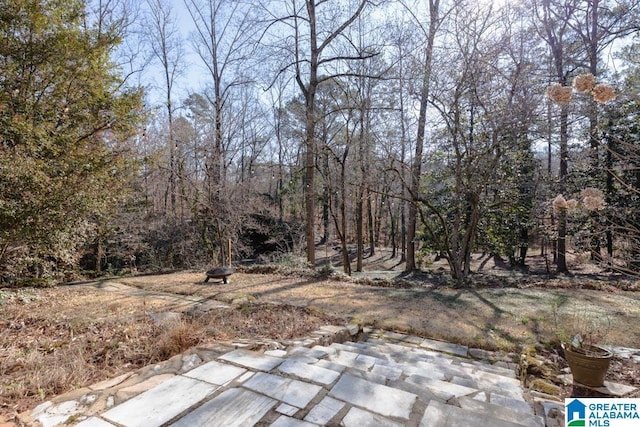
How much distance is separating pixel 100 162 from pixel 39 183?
4.03 feet

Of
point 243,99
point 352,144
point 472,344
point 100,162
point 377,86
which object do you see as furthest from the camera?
point 243,99

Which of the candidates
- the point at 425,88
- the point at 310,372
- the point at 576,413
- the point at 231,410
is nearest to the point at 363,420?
the point at 310,372

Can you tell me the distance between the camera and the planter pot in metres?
2.50

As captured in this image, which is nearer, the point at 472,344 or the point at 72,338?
the point at 72,338

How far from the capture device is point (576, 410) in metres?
1.90

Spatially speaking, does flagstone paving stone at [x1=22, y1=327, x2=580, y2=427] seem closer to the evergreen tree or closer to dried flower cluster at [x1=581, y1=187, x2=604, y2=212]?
dried flower cluster at [x1=581, y1=187, x2=604, y2=212]

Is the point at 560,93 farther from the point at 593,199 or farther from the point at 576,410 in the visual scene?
the point at 576,410

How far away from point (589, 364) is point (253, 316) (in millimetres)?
3367

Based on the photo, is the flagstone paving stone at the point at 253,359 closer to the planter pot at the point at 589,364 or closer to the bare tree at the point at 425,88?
the planter pot at the point at 589,364

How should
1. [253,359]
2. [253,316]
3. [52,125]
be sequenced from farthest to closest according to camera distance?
[52,125], [253,316], [253,359]

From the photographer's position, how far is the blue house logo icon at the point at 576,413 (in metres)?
1.85

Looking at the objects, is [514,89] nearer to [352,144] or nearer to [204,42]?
[352,144]

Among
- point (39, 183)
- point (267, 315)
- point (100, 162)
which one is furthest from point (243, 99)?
point (267, 315)

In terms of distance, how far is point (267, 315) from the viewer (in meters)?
4.01
